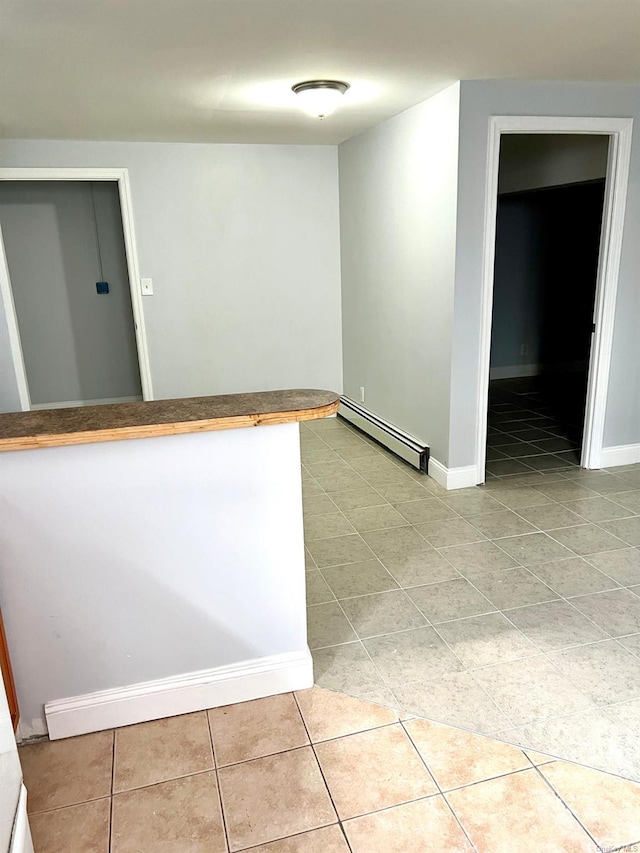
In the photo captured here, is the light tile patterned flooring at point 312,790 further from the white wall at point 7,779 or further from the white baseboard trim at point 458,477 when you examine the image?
the white baseboard trim at point 458,477

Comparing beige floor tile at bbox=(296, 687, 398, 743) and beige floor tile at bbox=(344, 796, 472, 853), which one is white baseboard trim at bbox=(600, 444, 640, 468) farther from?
beige floor tile at bbox=(344, 796, 472, 853)

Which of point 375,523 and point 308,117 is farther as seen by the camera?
point 308,117

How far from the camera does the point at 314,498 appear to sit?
3.75m

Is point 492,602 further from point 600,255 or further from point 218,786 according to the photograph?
point 600,255

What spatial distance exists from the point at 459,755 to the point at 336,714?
15.3 inches

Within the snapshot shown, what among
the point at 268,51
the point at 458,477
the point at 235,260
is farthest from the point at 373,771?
the point at 235,260

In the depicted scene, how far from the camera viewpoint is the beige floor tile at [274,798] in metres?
1.61

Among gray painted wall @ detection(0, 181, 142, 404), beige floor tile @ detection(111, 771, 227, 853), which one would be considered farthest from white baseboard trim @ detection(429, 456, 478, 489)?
gray painted wall @ detection(0, 181, 142, 404)

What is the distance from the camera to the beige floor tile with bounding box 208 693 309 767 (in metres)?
1.86

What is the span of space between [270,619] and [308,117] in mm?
3107

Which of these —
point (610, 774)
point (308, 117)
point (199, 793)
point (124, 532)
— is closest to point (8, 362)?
point (308, 117)

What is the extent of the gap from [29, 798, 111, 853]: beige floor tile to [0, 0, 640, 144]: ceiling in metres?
2.39

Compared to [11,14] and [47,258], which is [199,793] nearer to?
[11,14]

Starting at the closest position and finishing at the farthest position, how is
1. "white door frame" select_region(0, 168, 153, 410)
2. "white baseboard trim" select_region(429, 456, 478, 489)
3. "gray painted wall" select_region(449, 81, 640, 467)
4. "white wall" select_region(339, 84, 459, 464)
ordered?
"gray painted wall" select_region(449, 81, 640, 467)
"white wall" select_region(339, 84, 459, 464)
"white baseboard trim" select_region(429, 456, 478, 489)
"white door frame" select_region(0, 168, 153, 410)
